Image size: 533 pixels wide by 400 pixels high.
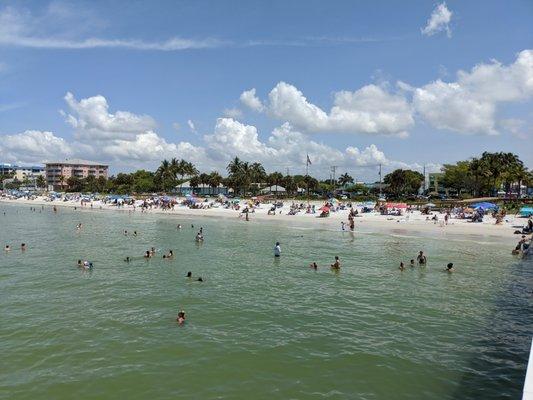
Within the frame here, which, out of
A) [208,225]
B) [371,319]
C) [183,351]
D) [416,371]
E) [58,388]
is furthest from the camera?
[208,225]

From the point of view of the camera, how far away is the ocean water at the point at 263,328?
14.0 meters

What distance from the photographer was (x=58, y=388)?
13438mm

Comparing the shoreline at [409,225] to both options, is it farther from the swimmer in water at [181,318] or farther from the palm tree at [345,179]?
the palm tree at [345,179]

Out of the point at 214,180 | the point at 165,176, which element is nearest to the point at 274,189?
the point at 214,180

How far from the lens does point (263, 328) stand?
19.0 metres

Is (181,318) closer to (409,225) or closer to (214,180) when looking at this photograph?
(409,225)

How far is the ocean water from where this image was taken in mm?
13969

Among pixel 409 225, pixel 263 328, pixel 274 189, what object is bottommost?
pixel 263 328

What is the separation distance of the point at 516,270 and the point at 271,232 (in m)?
28.7

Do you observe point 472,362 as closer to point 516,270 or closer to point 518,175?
point 516,270

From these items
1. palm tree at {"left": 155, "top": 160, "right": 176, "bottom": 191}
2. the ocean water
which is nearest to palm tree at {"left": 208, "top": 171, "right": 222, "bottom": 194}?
palm tree at {"left": 155, "top": 160, "right": 176, "bottom": 191}

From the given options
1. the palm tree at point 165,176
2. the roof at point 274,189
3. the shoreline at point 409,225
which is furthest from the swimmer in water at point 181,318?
the palm tree at point 165,176

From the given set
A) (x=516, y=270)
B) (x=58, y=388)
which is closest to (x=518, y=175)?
(x=516, y=270)

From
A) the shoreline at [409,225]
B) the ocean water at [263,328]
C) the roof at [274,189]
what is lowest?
the ocean water at [263,328]
